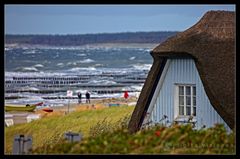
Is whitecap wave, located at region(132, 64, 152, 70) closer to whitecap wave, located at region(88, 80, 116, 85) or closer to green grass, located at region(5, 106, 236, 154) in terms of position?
whitecap wave, located at region(88, 80, 116, 85)

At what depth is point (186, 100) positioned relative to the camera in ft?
47.2

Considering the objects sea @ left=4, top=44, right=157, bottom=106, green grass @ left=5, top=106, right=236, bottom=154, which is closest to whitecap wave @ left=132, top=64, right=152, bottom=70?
sea @ left=4, top=44, right=157, bottom=106

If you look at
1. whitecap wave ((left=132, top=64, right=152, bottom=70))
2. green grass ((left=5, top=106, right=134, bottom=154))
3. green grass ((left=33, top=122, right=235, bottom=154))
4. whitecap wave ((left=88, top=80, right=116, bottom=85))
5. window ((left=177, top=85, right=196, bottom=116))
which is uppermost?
whitecap wave ((left=132, top=64, right=152, bottom=70))

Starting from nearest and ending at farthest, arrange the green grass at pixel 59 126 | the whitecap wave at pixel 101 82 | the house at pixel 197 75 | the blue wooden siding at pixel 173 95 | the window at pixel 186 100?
the house at pixel 197 75
the blue wooden siding at pixel 173 95
the window at pixel 186 100
the green grass at pixel 59 126
the whitecap wave at pixel 101 82

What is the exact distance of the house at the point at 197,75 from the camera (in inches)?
544

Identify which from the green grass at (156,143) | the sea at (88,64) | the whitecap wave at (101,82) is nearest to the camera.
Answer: the green grass at (156,143)

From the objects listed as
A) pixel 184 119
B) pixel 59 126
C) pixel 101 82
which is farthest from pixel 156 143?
pixel 101 82

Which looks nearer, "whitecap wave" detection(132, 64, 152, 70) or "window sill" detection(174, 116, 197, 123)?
"window sill" detection(174, 116, 197, 123)

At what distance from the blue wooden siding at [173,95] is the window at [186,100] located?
122 mm

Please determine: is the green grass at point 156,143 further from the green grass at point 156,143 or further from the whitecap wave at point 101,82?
the whitecap wave at point 101,82

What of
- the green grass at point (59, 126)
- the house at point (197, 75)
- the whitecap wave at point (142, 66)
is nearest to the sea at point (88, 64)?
the whitecap wave at point (142, 66)

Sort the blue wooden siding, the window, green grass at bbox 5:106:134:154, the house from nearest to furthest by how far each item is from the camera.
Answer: the house, the blue wooden siding, the window, green grass at bbox 5:106:134:154

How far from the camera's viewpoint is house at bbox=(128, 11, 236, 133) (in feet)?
45.4

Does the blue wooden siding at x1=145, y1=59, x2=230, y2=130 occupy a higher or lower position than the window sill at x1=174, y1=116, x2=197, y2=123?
higher
